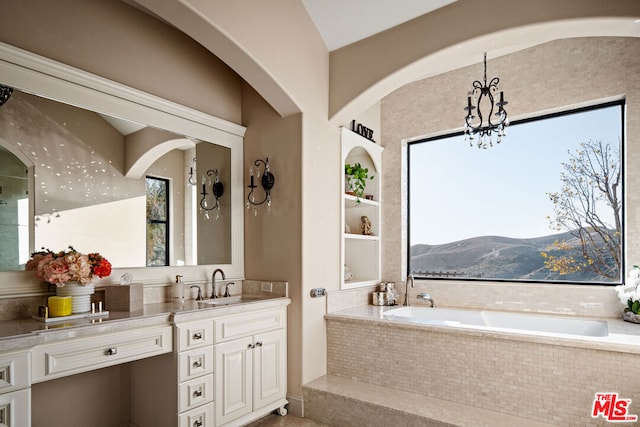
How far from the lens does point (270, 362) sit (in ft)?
10.2

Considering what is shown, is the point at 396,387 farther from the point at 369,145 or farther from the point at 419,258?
the point at 369,145

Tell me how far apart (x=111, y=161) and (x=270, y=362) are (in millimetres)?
1878

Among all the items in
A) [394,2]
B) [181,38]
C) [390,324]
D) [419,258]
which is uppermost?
[394,2]

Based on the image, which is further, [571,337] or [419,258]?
[419,258]

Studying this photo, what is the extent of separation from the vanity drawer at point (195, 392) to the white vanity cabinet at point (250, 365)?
0.24ft

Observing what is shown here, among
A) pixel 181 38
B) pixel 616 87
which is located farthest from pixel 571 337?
pixel 181 38

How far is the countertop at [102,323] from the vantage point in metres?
1.83

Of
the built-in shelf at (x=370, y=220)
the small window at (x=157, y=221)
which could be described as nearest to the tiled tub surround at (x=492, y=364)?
the built-in shelf at (x=370, y=220)

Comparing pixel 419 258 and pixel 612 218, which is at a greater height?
pixel 612 218

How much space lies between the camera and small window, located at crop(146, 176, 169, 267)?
115 inches

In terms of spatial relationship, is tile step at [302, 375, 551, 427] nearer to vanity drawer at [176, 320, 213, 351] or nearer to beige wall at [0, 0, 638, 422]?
beige wall at [0, 0, 638, 422]

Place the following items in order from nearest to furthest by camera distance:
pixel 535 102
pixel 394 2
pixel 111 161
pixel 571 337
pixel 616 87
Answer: pixel 571 337 → pixel 111 161 → pixel 394 2 → pixel 616 87 → pixel 535 102

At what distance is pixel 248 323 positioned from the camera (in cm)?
295

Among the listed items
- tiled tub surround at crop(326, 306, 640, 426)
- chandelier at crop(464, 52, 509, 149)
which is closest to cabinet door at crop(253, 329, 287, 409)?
tiled tub surround at crop(326, 306, 640, 426)
